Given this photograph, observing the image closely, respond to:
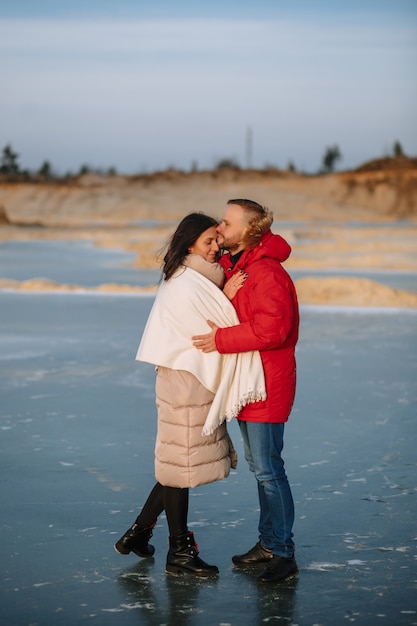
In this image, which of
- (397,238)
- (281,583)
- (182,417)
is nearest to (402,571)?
(281,583)

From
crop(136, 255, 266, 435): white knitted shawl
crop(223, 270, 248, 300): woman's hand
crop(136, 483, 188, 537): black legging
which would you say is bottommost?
crop(136, 483, 188, 537): black legging

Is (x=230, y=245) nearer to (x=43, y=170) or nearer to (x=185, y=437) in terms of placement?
(x=185, y=437)

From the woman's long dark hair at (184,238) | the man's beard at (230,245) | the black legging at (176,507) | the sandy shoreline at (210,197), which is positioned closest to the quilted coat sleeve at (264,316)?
the man's beard at (230,245)

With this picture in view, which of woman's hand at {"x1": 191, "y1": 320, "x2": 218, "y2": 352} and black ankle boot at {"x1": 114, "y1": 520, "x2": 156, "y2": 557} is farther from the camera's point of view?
black ankle boot at {"x1": 114, "y1": 520, "x2": 156, "y2": 557}

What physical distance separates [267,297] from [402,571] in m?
1.05

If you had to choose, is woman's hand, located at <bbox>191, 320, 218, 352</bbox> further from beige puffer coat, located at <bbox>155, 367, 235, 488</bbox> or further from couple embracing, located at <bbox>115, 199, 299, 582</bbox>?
beige puffer coat, located at <bbox>155, 367, 235, 488</bbox>

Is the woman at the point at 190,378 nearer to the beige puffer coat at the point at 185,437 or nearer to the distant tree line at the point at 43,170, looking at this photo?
the beige puffer coat at the point at 185,437

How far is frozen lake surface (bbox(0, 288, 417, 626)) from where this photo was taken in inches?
137

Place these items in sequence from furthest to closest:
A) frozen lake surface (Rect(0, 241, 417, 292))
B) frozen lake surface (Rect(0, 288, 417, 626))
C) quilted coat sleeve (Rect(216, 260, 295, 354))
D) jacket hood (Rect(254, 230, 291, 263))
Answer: frozen lake surface (Rect(0, 241, 417, 292)) < jacket hood (Rect(254, 230, 291, 263)) < quilted coat sleeve (Rect(216, 260, 295, 354)) < frozen lake surface (Rect(0, 288, 417, 626))

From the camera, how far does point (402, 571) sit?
3.77 meters

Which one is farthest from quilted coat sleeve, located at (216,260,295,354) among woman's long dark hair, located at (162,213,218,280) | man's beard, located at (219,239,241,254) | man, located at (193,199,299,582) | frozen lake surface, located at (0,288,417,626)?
frozen lake surface, located at (0,288,417,626)

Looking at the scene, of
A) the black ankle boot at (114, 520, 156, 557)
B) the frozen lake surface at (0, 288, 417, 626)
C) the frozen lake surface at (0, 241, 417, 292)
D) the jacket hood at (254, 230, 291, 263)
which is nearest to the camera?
the frozen lake surface at (0, 288, 417, 626)

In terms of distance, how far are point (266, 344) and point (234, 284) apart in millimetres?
269

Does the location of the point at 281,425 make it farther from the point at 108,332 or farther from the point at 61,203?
the point at 61,203
